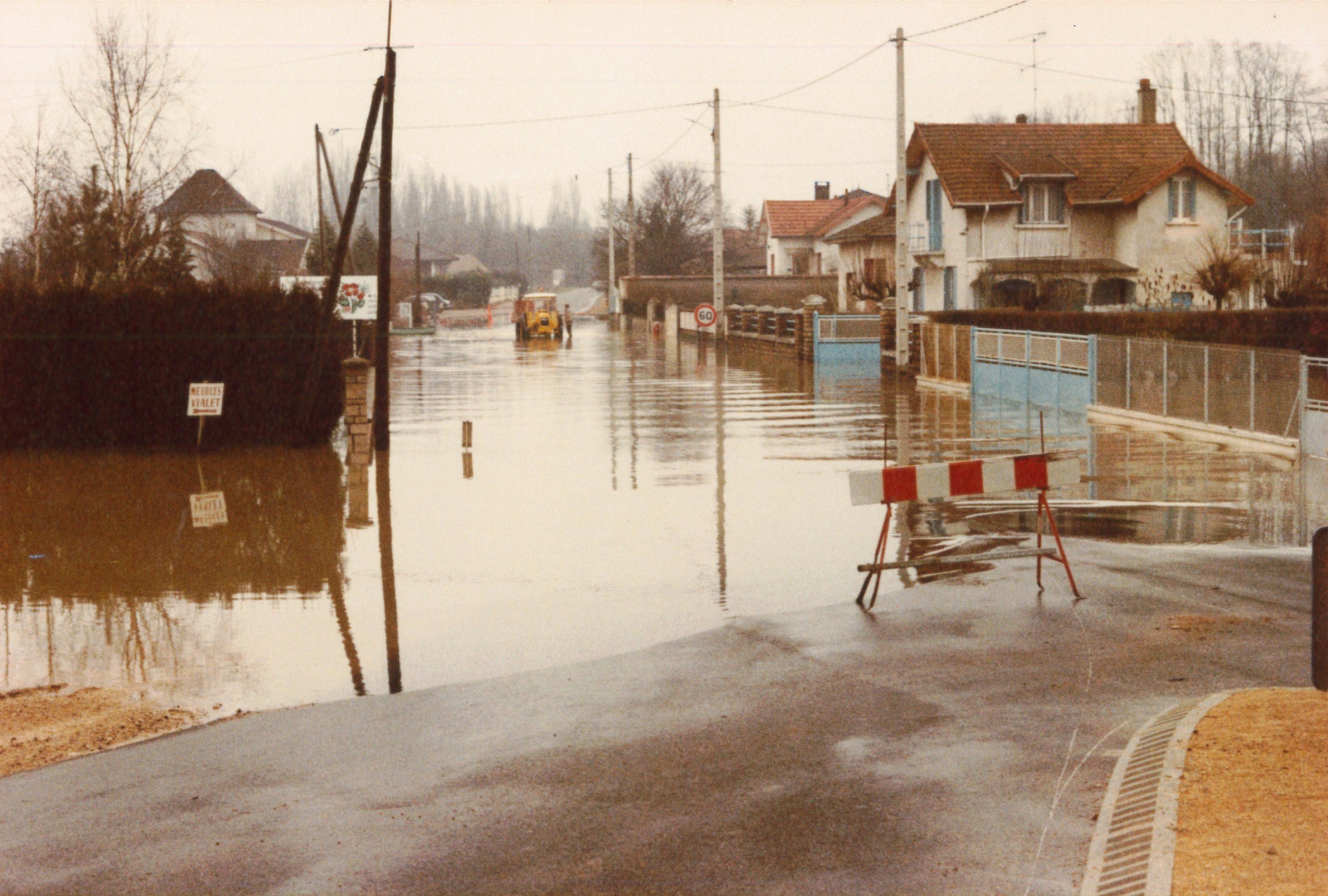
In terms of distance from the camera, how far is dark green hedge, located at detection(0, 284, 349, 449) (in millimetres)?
24594

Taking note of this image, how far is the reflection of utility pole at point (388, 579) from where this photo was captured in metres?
10.2

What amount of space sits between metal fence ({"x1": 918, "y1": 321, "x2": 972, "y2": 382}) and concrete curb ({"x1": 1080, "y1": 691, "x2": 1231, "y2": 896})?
28.4 m

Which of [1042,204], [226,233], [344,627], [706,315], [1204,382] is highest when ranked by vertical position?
[226,233]

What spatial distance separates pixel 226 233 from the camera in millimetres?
77625

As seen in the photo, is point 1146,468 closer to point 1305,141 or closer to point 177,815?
point 177,815

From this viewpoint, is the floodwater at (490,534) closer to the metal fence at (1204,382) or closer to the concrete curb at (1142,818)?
the metal fence at (1204,382)

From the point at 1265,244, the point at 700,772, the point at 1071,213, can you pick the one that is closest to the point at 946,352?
the point at 1071,213

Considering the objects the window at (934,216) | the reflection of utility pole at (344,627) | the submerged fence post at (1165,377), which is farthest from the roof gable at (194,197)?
the reflection of utility pole at (344,627)

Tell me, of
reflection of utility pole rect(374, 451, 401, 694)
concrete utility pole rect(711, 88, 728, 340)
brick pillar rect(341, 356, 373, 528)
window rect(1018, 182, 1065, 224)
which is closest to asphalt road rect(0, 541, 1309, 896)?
reflection of utility pole rect(374, 451, 401, 694)

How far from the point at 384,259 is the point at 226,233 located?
2269 inches

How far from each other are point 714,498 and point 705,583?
17.0ft

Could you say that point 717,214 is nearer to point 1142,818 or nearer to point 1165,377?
point 1165,377

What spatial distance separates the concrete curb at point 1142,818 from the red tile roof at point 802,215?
300ft

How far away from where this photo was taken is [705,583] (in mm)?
12906
